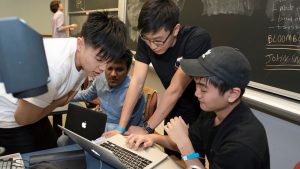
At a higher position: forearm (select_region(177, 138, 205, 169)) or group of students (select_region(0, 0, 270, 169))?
group of students (select_region(0, 0, 270, 169))

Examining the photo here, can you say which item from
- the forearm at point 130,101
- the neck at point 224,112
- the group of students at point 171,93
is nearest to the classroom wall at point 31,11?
the forearm at point 130,101

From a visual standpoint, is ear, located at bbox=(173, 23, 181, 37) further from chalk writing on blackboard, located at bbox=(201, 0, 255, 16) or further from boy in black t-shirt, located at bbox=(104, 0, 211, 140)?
chalk writing on blackboard, located at bbox=(201, 0, 255, 16)

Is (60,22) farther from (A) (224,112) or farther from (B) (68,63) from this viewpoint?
(A) (224,112)

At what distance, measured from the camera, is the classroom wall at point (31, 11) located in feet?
20.2

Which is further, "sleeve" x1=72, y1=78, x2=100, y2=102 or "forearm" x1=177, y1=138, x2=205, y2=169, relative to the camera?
"sleeve" x1=72, y1=78, x2=100, y2=102

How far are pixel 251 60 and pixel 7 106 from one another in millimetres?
1433

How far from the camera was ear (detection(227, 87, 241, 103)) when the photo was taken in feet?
3.41

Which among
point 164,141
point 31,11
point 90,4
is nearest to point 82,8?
point 90,4

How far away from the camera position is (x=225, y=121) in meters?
1.06

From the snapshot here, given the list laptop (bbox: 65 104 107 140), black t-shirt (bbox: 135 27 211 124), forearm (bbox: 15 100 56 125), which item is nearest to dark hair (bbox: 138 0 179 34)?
black t-shirt (bbox: 135 27 211 124)

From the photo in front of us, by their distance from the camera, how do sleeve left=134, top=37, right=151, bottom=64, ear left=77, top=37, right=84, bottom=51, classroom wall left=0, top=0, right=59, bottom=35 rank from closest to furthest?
ear left=77, top=37, right=84, bottom=51, sleeve left=134, top=37, right=151, bottom=64, classroom wall left=0, top=0, right=59, bottom=35

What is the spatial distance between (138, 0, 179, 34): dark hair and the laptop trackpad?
0.66m

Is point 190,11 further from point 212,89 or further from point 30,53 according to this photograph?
point 30,53

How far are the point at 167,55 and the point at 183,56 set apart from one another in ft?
0.34
